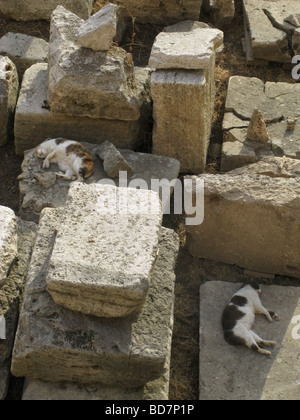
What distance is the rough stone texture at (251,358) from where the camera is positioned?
15.0 ft

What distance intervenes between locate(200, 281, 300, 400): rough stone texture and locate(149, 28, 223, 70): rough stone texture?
227 cm

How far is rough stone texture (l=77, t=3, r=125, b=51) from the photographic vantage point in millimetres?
5988

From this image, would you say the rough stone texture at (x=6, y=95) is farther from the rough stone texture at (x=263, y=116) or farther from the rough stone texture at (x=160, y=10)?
the rough stone texture at (x=160, y=10)

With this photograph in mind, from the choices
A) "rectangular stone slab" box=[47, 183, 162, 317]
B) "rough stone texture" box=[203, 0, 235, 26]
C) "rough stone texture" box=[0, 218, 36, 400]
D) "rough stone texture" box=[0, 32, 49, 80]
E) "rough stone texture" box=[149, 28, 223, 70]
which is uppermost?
"rough stone texture" box=[149, 28, 223, 70]

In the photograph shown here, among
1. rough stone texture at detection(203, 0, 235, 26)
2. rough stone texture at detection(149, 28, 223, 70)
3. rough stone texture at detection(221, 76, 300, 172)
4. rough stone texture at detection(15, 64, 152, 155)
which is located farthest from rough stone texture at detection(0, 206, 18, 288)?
rough stone texture at detection(203, 0, 235, 26)

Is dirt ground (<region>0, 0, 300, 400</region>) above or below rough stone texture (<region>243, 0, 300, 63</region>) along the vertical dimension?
below

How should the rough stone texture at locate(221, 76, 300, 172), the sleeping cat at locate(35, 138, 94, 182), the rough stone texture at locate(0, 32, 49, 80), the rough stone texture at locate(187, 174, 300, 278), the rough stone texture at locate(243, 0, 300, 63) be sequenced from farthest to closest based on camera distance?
the rough stone texture at locate(243, 0, 300, 63) < the rough stone texture at locate(0, 32, 49, 80) < the rough stone texture at locate(221, 76, 300, 172) < the sleeping cat at locate(35, 138, 94, 182) < the rough stone texture at locate(187, 174, 300, 278)

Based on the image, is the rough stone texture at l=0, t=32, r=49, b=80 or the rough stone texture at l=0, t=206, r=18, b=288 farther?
the rough stone texture at l=0, t=32, r=49, b=80

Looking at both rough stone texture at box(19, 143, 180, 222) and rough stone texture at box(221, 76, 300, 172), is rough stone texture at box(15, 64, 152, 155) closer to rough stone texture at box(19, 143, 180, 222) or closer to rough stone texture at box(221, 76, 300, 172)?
rough stone texture at box(19, 143, 180, 222)

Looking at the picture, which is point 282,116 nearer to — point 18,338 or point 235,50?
point 235,50

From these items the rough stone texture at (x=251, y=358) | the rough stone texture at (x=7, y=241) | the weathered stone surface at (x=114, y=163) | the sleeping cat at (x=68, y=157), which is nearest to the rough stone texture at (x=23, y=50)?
the sleeping cat at (x=68, y=157)

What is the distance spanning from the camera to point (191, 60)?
19.4 feet

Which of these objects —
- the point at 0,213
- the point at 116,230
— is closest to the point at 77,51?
the point at 0,213

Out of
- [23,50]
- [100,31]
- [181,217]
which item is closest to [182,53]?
[100,31]
